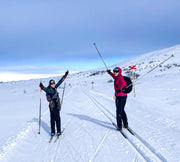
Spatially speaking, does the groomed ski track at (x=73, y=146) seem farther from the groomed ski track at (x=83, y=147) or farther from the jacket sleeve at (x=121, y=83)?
the jacket sleeve at (x=121, y=83)

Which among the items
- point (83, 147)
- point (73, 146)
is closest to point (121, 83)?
point (83, 147)

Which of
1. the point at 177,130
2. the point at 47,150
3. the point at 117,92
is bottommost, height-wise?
the point at 47,150

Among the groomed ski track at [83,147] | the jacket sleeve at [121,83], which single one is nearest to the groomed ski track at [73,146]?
the groomed ski track at [83,147]

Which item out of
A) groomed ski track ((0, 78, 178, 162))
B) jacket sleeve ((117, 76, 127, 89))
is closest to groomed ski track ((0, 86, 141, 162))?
groomed ski track ((0, 78, 178, 162))

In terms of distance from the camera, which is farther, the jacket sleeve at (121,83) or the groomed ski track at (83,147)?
the jacket sleeve at (121,83)

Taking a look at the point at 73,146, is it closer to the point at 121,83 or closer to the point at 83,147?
the point at 83,147

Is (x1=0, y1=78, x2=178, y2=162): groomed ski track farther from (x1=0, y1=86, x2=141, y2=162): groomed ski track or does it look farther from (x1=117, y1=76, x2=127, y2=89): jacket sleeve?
(x1=117, y1=76, x2=127, y2=89): jacket sleeve

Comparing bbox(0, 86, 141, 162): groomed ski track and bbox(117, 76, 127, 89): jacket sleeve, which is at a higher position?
bbox(117, 76, 127, 89): jacket sleeve

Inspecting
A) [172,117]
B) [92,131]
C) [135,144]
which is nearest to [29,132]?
[92,131]

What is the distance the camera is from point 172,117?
6.50 metres

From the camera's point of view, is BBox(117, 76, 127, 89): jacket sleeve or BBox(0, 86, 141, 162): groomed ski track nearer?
BBox(0, 86, 141, 162): groomed ski track

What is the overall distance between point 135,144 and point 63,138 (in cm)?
244

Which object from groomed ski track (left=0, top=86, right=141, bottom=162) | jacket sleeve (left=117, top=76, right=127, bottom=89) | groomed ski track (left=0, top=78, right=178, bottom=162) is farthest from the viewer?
jacket sleeve (left=117, top=76, right=127, bottom=89)

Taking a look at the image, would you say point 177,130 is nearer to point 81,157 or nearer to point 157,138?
point 157,138
